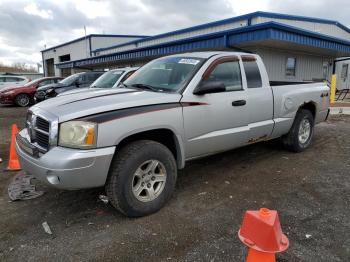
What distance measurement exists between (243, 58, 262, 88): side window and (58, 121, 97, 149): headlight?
2.64 meters

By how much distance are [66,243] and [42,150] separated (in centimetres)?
96

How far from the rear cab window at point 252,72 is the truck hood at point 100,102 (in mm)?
1527

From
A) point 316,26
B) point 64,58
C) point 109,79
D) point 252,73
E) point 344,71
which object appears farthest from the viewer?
point 64,58

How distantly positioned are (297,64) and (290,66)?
75 centimetres

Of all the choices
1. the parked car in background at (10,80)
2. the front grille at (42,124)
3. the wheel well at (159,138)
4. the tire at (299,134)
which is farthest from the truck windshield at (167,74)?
the parked car in background at (10,80)

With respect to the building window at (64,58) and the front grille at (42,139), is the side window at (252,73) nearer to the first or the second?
the front grille at (42,139)

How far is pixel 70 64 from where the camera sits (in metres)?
31.2

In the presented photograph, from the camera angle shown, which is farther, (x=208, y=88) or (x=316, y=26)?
(x=316, y=26)

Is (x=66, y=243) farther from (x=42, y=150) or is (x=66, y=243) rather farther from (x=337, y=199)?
(x=337, y=199)

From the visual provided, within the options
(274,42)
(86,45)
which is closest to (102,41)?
(86,45)

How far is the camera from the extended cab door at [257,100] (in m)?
4.71

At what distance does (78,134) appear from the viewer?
304 cm

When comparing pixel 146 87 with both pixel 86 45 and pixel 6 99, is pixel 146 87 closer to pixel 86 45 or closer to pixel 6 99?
pixel 6 99

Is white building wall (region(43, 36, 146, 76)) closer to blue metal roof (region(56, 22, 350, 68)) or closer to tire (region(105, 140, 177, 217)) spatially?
blue metal roof (region(56, 22, 350, 68))
